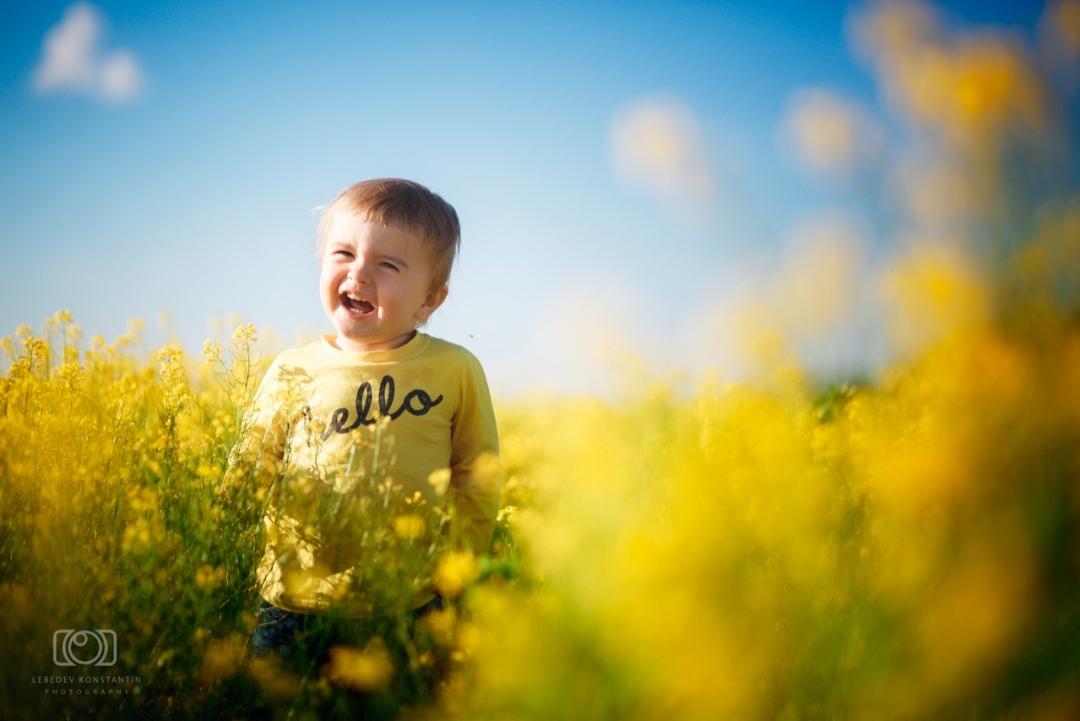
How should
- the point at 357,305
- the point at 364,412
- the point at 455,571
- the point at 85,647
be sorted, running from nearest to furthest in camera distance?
the point at 85,647
the point at 455,571
the point at 364,412
the point at 357,305

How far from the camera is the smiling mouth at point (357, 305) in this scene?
2.19 meters

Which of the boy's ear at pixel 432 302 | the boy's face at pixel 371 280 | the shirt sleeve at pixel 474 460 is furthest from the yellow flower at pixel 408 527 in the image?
the boy's ear at pixel 432 302

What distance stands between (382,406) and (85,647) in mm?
971

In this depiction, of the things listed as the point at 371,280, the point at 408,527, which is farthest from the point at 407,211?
the point at 408,527

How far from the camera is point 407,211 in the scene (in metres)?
2.22

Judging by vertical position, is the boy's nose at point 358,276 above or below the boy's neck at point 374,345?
above

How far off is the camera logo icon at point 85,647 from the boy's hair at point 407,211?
1387 mm

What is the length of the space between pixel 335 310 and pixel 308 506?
0.70m

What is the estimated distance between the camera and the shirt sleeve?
84.0 inches

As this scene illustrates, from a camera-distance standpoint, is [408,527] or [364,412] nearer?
[408,527]

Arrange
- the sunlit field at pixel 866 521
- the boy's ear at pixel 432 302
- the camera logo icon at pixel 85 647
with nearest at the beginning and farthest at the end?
the sunlit field at pixel 866 521 → the camera logo icon at pixel 85 647 → the boy's ear at pixel 432 302

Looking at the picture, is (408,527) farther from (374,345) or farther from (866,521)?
(866,521)

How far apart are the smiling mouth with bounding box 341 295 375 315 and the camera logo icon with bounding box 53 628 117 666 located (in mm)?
1148

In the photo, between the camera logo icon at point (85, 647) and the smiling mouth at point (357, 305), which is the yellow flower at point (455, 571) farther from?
the smiling mouth at point (357, 305)
